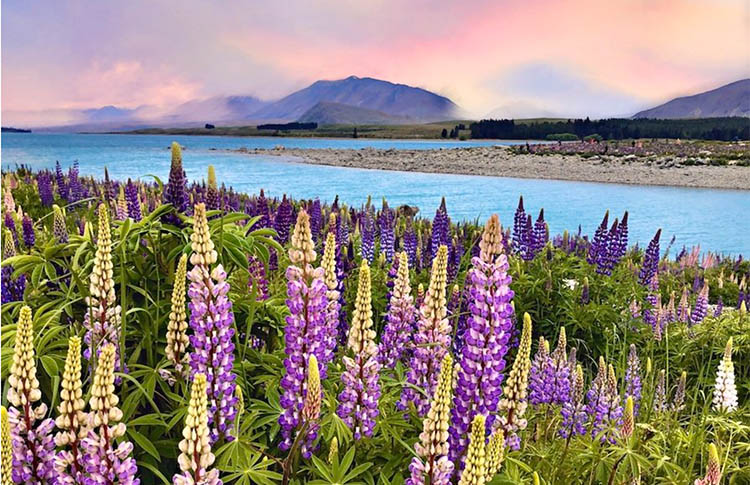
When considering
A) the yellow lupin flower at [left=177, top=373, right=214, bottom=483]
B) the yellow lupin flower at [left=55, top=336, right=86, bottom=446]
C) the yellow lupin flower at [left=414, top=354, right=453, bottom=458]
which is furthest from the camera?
the yellow lupin flower at [left=414, top=354, right=453, bottom=458]

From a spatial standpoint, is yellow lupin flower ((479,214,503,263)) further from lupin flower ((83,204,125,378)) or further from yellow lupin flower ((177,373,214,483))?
lupin flower ((83,204,125,378))

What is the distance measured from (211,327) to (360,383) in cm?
63

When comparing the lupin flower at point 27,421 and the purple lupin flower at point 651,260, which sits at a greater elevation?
the lupin flower at point 27,421

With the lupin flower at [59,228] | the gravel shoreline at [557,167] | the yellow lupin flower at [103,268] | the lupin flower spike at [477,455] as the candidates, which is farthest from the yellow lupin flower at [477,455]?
the gravel shoreline at [557,167]

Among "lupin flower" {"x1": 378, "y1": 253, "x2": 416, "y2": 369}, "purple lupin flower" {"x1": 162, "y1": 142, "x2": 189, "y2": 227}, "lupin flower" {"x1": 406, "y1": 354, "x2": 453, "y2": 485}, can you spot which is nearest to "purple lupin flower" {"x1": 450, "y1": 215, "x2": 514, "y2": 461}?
"lupin flower" {"x1": 406, "y1": 354, "x2": 453, "y2": 485}

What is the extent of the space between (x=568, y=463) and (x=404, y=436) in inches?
40.9

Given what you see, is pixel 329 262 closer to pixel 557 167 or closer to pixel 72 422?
pixel 72 422

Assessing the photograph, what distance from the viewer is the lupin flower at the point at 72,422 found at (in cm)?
149

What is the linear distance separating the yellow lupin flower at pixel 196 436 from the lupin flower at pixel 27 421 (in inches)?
20.0

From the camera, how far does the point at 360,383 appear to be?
229cm

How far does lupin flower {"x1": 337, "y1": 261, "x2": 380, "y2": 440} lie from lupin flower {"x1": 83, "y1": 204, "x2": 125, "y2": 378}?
881mm

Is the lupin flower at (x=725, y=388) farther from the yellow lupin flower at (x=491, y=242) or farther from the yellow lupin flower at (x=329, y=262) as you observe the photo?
the yellow lupin flower at (x=329, y=262)

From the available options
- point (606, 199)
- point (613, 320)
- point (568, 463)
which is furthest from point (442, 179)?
point (568, 463)

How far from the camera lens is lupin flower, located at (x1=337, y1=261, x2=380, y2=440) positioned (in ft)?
7.29
